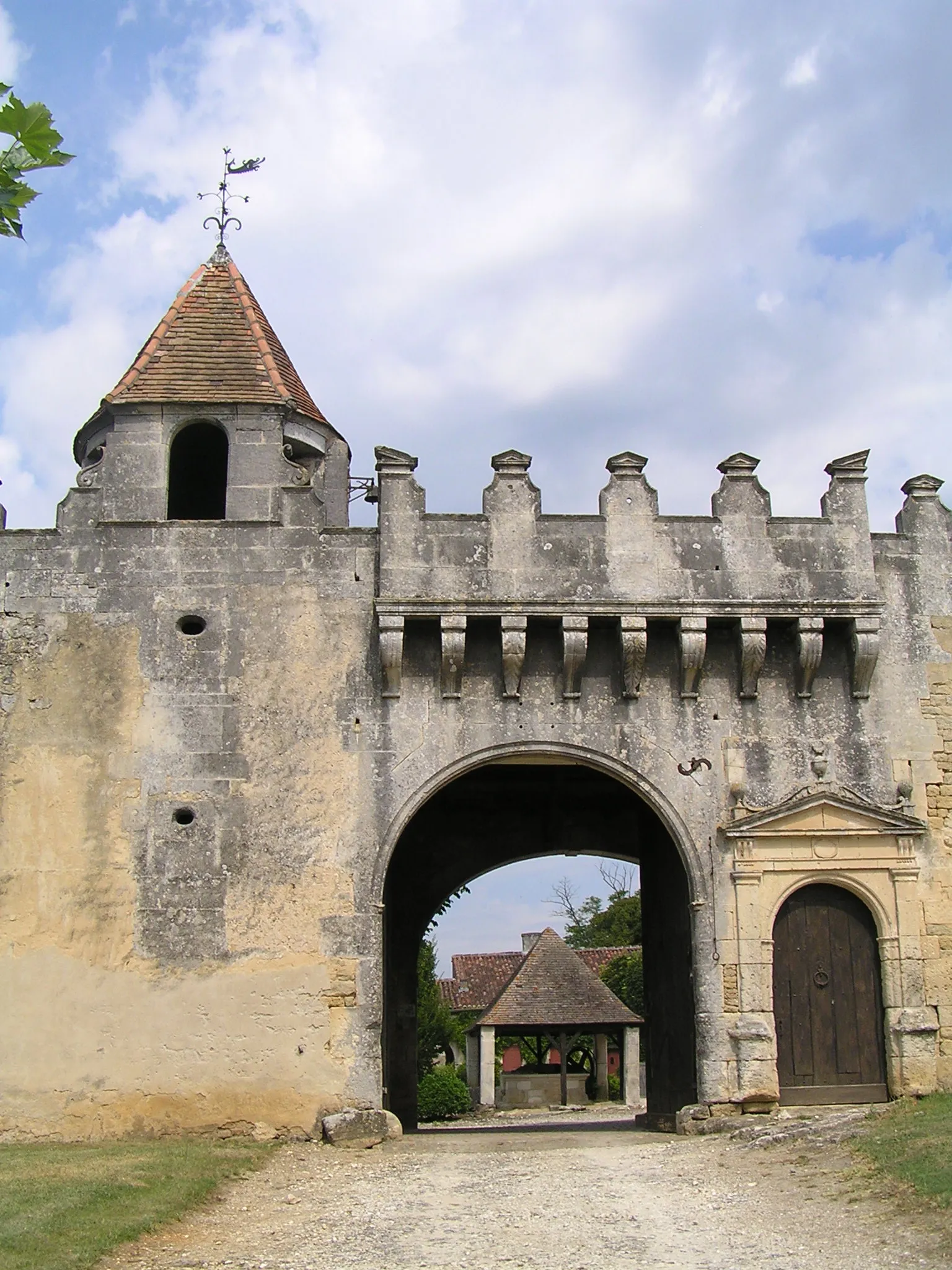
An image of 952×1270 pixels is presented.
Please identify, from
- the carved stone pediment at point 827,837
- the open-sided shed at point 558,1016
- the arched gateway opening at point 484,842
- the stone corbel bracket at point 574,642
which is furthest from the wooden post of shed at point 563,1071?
the stone corbel bracket at point 574,642

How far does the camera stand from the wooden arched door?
42.1ft

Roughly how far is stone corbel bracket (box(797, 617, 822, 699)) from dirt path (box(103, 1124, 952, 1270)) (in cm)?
454

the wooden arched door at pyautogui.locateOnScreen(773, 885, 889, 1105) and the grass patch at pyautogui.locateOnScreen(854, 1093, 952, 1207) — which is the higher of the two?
the wooden arched door at pyautogui.locateOnScreen(773, 885, 889, 1105)

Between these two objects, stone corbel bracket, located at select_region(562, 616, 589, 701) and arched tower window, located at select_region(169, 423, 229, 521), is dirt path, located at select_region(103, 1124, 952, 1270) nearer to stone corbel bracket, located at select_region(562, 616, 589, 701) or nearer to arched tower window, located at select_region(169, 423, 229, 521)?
stone corbel bracket, located at select_region(562, 616, 589, 701)

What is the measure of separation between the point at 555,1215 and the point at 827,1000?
17.4ft

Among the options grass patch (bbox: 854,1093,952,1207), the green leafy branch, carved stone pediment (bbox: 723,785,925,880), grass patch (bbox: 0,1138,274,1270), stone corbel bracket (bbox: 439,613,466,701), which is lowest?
grass patch (bbox: 0,1138,274,1270)

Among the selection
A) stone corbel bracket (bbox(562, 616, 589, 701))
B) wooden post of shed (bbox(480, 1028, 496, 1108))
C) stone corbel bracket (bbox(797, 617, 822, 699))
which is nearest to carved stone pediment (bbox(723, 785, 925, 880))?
stone corbel bracket (bbox(797, 617, 822, 699))

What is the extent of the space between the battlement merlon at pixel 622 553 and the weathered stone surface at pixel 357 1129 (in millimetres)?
4648

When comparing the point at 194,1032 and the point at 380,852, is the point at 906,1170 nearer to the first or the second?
the point at 380,852

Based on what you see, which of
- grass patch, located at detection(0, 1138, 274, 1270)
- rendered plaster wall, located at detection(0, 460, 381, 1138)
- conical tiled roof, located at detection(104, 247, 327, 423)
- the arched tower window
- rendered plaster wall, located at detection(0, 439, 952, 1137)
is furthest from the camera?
the arched tower window

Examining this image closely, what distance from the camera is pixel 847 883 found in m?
13.2

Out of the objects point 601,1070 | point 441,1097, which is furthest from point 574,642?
point 601,1070

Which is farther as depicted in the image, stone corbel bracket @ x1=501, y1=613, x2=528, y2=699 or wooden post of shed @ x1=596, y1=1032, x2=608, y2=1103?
wooden post of shed @ x1=596, y1=1032, x2=608, y2=1103

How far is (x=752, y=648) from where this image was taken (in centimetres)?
1331
